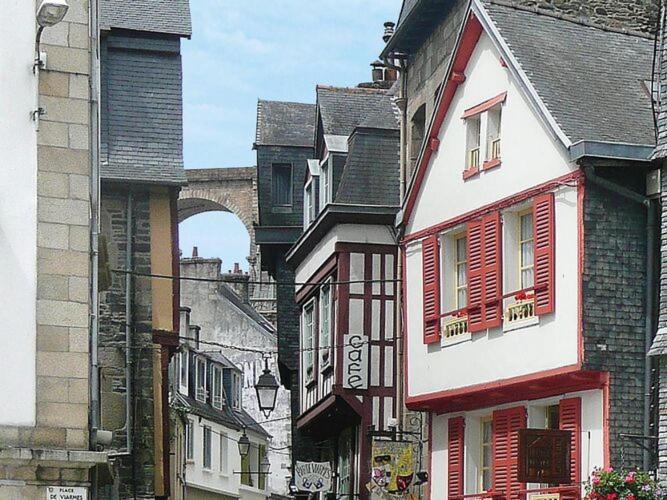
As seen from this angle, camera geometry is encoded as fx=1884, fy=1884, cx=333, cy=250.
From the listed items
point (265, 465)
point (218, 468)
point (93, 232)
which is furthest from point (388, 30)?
point (265, 465)

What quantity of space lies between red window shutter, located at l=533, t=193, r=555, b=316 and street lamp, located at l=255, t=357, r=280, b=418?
13202 mm

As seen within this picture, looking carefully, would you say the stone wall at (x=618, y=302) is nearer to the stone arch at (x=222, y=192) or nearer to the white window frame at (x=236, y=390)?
the white window frame at (x=236, y=390)

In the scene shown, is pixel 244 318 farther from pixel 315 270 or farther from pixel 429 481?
pixel 429 481

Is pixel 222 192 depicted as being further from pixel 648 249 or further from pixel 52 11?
pixel 52 11

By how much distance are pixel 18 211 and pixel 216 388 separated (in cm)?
3962

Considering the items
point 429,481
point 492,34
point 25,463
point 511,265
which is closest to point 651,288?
point 511,265

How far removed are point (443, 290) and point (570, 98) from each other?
12.1ft

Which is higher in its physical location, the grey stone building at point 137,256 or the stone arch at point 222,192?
the stone arch at point 222,192

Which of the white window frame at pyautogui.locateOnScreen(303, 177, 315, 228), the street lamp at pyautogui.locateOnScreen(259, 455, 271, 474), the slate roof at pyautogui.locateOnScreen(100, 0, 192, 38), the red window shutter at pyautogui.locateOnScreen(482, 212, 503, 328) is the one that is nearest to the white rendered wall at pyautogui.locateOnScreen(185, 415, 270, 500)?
the street lamp at pyautogui.locateOnScreen(259, 455, 271, 474)

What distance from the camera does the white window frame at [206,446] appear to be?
52.4 meters

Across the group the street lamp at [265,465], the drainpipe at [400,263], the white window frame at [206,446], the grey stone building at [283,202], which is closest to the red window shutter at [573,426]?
the drainpipe at [400,263]

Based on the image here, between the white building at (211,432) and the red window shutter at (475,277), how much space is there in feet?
73.9

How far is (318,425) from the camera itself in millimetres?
31578

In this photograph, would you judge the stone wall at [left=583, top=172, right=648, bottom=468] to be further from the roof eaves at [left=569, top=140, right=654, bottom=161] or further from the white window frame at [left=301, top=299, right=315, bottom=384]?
the white window frame at [left=301, top=299, right=315, bottom=384]
